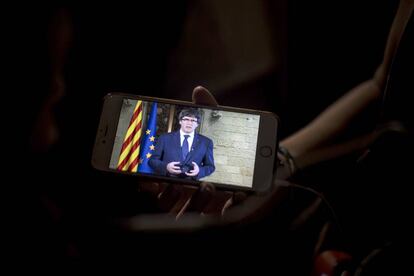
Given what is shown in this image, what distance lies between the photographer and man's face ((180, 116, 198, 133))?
2.75ft

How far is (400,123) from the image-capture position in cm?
92

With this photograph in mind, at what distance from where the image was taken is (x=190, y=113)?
2.79 feet

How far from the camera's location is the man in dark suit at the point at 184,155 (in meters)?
0.82

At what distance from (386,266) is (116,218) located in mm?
663

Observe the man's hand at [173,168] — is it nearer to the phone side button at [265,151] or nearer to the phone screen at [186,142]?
the phone screen at [186,142]

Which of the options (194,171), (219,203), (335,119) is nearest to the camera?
(194,171)

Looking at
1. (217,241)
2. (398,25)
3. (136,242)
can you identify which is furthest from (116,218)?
(398,25)

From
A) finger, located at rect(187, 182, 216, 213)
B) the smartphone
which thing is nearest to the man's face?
the smartphone

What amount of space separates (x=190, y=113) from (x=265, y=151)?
0.18 meters

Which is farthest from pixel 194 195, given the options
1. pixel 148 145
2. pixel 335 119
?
pixel 335 119

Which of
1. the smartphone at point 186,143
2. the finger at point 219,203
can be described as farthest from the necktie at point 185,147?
the finger at point 219,203

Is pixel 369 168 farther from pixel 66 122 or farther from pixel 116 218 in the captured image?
pixel 66 122

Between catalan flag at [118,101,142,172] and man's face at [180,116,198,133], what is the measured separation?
91 millimetres

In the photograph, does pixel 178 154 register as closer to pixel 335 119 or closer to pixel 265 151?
pixel 265 151
